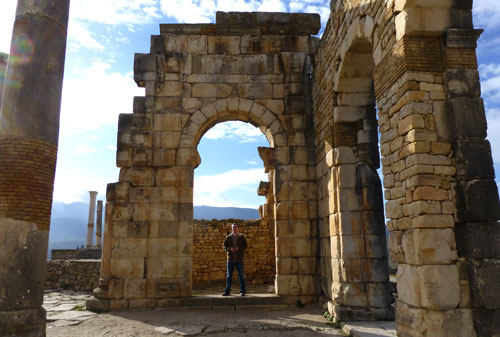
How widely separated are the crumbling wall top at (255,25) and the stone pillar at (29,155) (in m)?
3.62

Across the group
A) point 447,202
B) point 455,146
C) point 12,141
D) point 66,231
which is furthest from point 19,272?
point 66,231

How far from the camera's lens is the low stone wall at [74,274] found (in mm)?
10305

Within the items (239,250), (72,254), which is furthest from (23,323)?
(72,254)

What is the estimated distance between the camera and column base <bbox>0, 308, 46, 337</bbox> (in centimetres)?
425

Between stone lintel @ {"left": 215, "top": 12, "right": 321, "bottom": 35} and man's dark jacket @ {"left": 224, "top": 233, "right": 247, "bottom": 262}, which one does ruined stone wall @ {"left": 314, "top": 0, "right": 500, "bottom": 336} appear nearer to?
stone lintel @ {"left": 215, "top": 12, "right": 321, "bottom": 35}

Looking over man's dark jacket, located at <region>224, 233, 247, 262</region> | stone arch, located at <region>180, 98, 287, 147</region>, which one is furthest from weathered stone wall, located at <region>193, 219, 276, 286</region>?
stone arch, located at <region>180, 98, 287, 147</region>

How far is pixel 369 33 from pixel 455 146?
2.21 meters

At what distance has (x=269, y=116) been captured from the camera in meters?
8.51

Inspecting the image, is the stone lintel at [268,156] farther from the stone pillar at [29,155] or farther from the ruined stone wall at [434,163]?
the stone pillar at [29,155]

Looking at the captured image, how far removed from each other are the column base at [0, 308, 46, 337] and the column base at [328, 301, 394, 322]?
4452 millimetres

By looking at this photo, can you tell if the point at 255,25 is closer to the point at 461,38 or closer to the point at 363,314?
the point at 461,38

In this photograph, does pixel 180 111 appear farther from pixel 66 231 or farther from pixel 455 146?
pixel 66 231

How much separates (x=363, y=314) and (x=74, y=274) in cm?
847

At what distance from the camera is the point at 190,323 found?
242 inches
